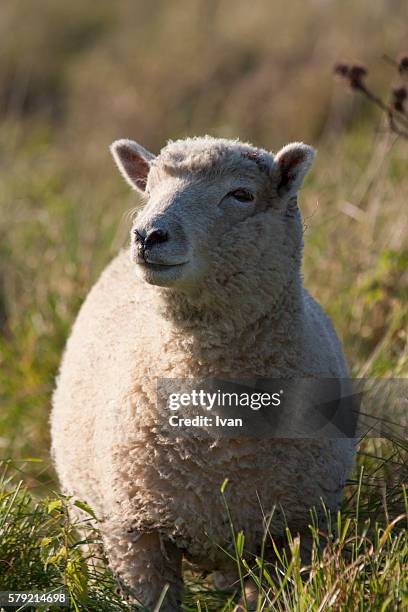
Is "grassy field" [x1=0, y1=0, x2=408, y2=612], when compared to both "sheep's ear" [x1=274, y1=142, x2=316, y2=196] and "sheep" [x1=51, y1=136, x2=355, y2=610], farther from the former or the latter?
"sheep's ear" [x1=274, y1=142, x2=316, y2=196]

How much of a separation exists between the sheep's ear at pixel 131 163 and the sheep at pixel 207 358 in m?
0.34

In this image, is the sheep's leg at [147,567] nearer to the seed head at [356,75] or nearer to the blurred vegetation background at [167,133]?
the blurred vegetation background at [167,133]

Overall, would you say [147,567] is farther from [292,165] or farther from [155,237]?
[292,165]

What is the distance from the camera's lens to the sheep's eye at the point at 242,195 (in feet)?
11.4

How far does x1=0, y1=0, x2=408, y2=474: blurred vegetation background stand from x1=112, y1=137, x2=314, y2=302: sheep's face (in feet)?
1.99

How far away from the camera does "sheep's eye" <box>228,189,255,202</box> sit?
3479mm

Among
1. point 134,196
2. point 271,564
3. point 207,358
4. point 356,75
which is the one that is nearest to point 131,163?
point 207,358

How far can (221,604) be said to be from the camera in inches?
145


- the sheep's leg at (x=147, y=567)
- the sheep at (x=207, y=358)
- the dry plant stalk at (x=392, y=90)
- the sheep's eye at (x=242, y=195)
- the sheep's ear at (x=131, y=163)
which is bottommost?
the sheep's leg at (x=147, y=567)

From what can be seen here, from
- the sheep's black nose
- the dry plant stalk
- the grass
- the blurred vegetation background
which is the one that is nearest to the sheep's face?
the sheep's black nose

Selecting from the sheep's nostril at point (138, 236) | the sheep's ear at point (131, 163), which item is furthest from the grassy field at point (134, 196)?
the sheep's ear at point (131, 163)

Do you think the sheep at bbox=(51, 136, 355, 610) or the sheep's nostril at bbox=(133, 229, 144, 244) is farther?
the sheep at bbox=(51, 136, 355, 610)

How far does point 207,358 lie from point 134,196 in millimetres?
4982

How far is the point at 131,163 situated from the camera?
13.2ft
